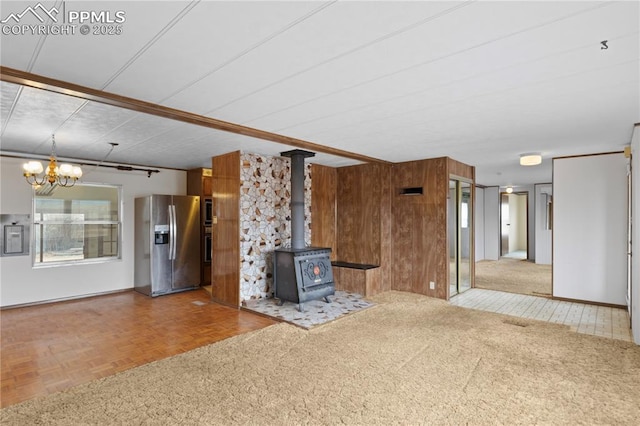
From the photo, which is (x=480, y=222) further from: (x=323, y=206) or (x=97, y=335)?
(x=97, y=335)

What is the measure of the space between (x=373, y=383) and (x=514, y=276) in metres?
6.25

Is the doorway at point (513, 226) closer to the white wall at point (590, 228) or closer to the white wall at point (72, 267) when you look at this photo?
the white wall at point (590, 228)

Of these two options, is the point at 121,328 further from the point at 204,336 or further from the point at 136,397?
the point at 136,397

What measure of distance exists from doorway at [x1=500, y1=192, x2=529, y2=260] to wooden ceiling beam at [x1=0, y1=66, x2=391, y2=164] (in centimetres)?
882

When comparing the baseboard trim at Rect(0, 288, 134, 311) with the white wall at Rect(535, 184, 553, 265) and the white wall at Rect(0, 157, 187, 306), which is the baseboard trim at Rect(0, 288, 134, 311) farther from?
the white wall at Rect(535, 184, 553, 265)

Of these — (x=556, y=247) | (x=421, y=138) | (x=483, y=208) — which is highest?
(x=421, y=138)

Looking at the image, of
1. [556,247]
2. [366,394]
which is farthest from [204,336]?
[556,247]

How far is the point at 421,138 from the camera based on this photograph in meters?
4.09

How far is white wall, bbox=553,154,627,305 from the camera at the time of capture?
4.82m

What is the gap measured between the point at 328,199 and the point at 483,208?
6121mm

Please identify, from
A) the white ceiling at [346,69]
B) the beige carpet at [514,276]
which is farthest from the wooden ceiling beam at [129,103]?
the beige carpet at [514,276]

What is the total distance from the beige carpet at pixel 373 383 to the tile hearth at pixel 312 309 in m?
0.42

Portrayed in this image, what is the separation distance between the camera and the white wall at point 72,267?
4.93 metres

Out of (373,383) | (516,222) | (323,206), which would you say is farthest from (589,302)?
(516,222)
